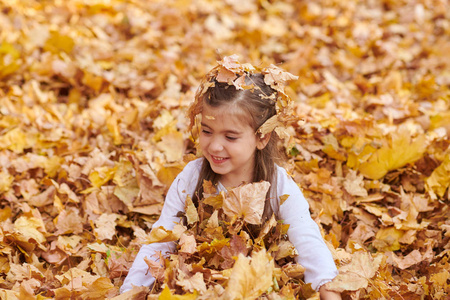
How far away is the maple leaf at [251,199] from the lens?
1.64 meters

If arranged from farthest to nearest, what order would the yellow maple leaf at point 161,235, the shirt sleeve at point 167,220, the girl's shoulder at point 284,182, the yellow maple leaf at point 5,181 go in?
the yellow maple leaf at point 5,181
the girl's shoulder at point 284,182
the shirt sleeve at point 167,220
the yellow maple leaf at point 161,235

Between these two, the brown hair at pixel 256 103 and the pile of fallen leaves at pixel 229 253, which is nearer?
the pile of fallen leaves at pixel 229 253

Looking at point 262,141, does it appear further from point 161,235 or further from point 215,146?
point 161,235

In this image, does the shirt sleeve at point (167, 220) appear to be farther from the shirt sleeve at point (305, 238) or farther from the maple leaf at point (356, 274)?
the maple leaf at point (356, 274)

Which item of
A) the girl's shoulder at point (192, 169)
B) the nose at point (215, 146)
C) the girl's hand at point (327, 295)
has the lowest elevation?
the girl's hand at point (327, 295)

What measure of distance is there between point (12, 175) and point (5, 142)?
26cm

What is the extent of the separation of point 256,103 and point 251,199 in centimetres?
35

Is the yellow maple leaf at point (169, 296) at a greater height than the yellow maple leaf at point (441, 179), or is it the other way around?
the yellow maple leaf at point (169, 296)

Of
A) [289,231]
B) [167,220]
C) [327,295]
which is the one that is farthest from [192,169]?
[327,295]

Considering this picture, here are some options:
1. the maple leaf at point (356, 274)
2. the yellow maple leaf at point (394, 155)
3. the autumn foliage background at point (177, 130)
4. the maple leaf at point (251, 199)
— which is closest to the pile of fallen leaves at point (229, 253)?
the maple leaf at point (251, 199)

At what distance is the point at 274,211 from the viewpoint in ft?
5.97

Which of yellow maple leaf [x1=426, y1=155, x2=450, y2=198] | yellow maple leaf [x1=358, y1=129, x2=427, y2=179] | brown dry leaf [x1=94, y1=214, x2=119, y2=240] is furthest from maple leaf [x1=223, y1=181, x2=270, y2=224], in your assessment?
yellow maple leaf [x1=426, y1=155, x2=450, y2=198]

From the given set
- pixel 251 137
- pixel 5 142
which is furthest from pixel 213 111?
pixel 5 142

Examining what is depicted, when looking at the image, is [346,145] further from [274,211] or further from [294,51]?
[294,51]
